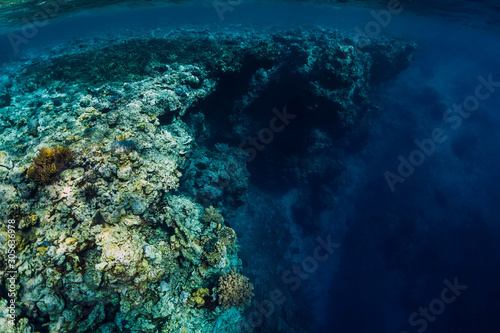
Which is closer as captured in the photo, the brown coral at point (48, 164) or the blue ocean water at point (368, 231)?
the brown coral at point (48, 164)

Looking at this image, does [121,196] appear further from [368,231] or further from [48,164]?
[368,231]

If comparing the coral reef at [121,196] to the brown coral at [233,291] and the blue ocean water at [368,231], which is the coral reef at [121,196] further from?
the blue ocean water at [368,231]

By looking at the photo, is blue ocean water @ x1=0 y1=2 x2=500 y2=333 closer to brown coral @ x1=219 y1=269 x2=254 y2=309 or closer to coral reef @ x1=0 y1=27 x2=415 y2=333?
coral reef @ x1=0 y1=27 x2=415 y2=333

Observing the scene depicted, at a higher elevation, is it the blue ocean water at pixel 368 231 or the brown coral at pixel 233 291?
the brown coral at pixel 233 291

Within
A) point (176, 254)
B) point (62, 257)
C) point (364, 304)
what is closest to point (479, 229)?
point (364, 304)

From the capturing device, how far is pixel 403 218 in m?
15.6

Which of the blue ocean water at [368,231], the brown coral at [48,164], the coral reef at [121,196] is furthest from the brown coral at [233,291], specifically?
the brown coral at [48,164]

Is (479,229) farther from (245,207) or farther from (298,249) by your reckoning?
(245,207)

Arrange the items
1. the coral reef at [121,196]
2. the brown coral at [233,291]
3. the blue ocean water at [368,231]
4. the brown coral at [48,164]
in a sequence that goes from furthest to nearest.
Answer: the blue ocean water at [368,231] < the brown coral at [233,291] < the brown coral at [48,164] < the coral reef at [121,196]

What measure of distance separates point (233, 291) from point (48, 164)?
5.48 metres

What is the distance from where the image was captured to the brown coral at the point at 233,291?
600 centimetres

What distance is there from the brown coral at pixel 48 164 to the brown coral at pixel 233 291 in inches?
189

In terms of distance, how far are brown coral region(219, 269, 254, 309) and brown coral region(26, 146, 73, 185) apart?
4808 mm

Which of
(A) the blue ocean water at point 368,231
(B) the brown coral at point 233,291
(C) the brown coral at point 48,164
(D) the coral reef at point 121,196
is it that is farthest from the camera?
(A) the blue ocean water at point 368,231
